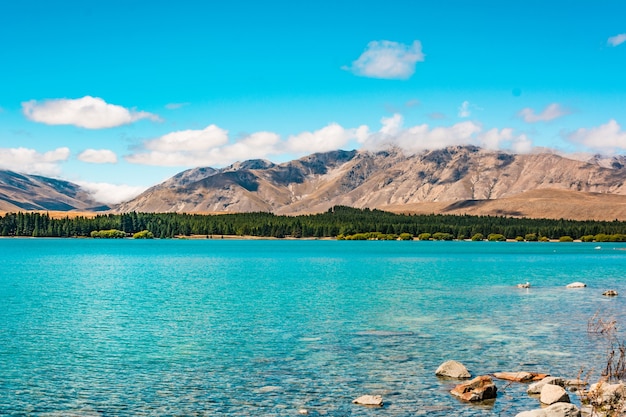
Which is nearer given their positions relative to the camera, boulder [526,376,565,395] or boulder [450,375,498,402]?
boulder [450,375,498,402]

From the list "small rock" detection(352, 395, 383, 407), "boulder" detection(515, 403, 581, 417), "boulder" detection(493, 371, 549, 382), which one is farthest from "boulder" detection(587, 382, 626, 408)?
Answer: "small rock" detection(352, 395, 383, 407)

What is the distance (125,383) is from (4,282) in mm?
69341

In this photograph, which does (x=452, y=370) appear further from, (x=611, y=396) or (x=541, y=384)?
(x=611, y=396)

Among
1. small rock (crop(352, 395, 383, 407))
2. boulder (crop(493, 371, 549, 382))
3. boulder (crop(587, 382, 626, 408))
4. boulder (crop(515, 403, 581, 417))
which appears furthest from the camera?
boulder (crop(493, 371, 549, 382))

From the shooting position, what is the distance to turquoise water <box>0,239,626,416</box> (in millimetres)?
29406

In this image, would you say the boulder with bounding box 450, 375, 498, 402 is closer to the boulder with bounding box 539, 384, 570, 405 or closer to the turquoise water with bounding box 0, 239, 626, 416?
the turquoise water with bounding box 0, 239, 626, 416

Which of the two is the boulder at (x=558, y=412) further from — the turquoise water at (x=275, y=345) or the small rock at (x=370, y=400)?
the small rock at (x=370, y=400)

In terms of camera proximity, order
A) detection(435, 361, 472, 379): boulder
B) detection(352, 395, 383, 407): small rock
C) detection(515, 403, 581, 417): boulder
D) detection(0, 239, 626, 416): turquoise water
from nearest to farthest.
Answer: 1. detection(515, 403, 581, 417): boulder
2. detection(352, 395, 383, 407): small rock
3. detection(0, 239, 626, 416): turquoise water
4. detection(435, 361, 472, 379): boulder

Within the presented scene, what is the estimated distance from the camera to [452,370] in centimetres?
3388

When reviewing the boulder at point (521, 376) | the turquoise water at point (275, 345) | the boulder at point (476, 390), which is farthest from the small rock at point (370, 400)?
the boulder at point (521, 376)

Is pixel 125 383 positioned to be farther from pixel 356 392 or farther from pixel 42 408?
pixel 356 392

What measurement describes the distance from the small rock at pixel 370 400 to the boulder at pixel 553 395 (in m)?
7.40

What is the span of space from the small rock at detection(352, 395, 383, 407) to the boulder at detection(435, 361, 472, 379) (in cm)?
616

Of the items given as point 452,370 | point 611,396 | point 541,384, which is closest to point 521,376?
point 541,384
